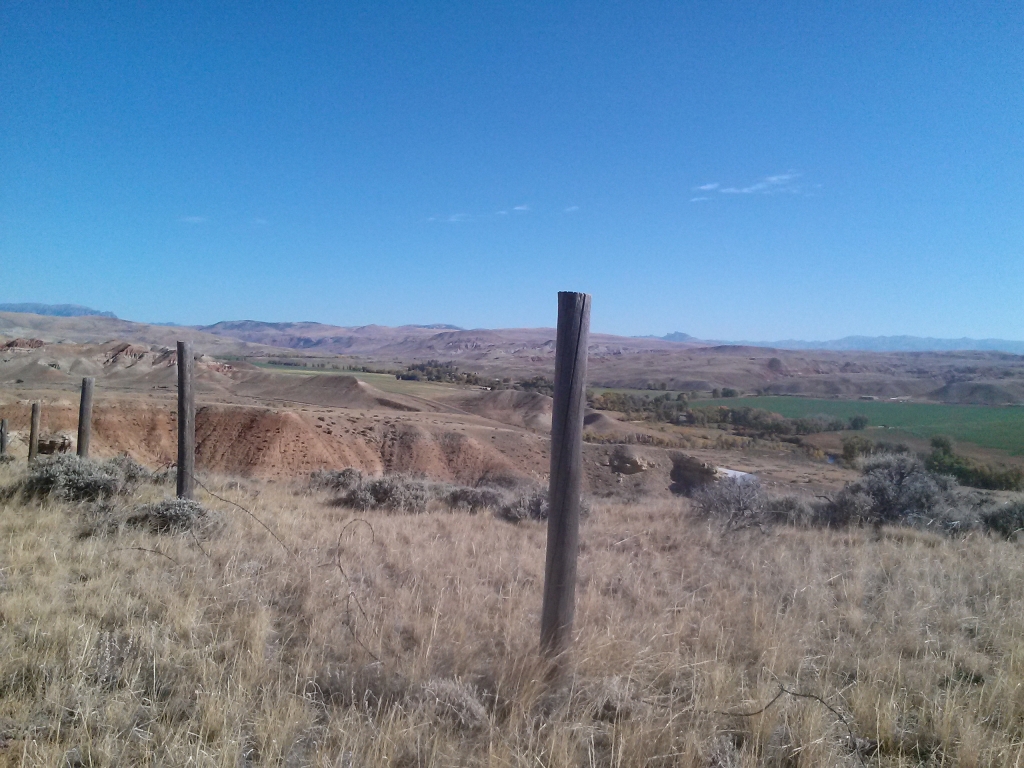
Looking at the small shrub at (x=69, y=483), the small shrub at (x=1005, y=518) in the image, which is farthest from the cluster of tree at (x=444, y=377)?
the small shrub at (x=69, y=483)

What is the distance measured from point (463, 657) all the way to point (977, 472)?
1315 inches

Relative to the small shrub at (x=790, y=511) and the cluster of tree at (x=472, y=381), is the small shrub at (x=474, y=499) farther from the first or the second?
the cluster of tree at (x=472, y=381)

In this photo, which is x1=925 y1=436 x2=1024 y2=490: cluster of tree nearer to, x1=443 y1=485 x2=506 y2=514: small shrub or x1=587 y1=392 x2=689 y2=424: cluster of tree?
x1=443 y1=485 x2=506 y2=514: small shrub

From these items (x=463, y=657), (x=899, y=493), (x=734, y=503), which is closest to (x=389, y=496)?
(x=734, y=503)

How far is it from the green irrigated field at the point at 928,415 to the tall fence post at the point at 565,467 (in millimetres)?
42475

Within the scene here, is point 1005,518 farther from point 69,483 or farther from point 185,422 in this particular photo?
point 69,483

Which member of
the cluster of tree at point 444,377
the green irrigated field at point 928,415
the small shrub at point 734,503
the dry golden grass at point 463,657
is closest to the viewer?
the dry golden grass at point 463,657

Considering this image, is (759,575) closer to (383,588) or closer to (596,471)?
(383,588)

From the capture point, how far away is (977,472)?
2839cm

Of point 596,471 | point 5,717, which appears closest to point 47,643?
point 5,717

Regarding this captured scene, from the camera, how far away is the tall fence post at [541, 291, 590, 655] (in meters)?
3.42

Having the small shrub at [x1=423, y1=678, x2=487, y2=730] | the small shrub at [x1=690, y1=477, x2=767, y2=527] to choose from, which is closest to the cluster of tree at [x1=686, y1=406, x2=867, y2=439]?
the small shrub at [x1=690, y1=477, x2=767, y2=527]

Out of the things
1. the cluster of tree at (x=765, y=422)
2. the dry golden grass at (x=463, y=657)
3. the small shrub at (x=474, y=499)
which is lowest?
the cluster of tree at (x=765, y=422)

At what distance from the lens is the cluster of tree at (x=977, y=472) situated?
27.1 meters
